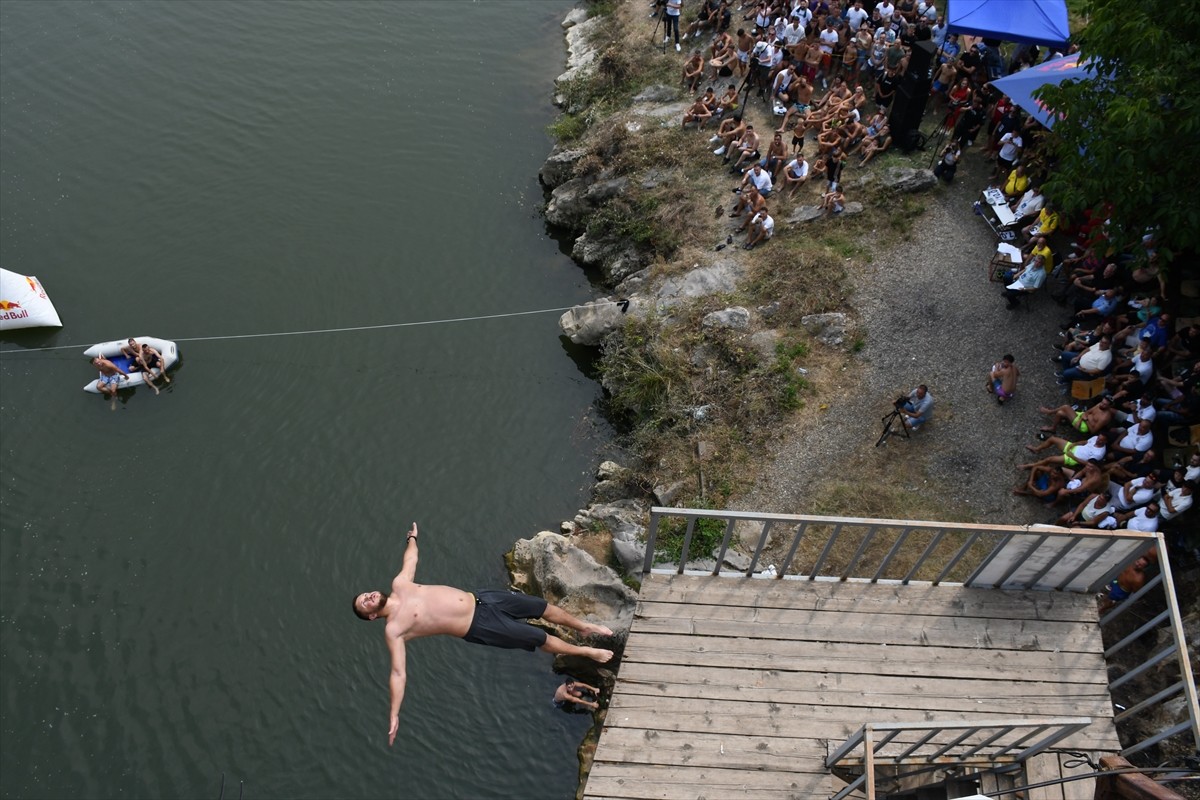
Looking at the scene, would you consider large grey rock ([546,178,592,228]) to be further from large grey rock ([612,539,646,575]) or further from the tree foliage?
the tree foliage

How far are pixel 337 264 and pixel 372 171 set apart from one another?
3.34 meters

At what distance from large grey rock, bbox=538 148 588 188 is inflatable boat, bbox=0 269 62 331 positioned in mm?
10719

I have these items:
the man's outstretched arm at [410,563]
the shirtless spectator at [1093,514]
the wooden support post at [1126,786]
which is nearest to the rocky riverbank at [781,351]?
the shirtless spectator at [1093,514]

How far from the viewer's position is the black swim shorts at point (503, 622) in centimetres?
947

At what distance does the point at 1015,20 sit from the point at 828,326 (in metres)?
6.96

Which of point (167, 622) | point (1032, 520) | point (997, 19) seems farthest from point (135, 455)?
point (997, 19)

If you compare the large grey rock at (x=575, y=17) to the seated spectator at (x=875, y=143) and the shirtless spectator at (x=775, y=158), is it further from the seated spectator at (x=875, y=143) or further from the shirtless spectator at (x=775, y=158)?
the seated spectator at (x=875, y=143)

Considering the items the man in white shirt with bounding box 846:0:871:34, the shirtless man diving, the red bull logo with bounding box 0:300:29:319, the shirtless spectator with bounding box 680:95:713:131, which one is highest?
the man in white shirt with bounding box 846:0:871:34

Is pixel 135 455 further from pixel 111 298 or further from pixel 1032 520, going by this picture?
pixel 1032 520

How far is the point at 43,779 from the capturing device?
441 inches

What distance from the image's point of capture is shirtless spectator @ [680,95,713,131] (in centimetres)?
1938

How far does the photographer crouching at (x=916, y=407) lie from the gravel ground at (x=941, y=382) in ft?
0.79

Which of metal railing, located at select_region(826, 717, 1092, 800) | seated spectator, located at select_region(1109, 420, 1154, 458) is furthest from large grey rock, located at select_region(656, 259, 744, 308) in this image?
metal railing, located at select_region(826, 717, 1092, 800)

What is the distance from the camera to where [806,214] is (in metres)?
16.6
